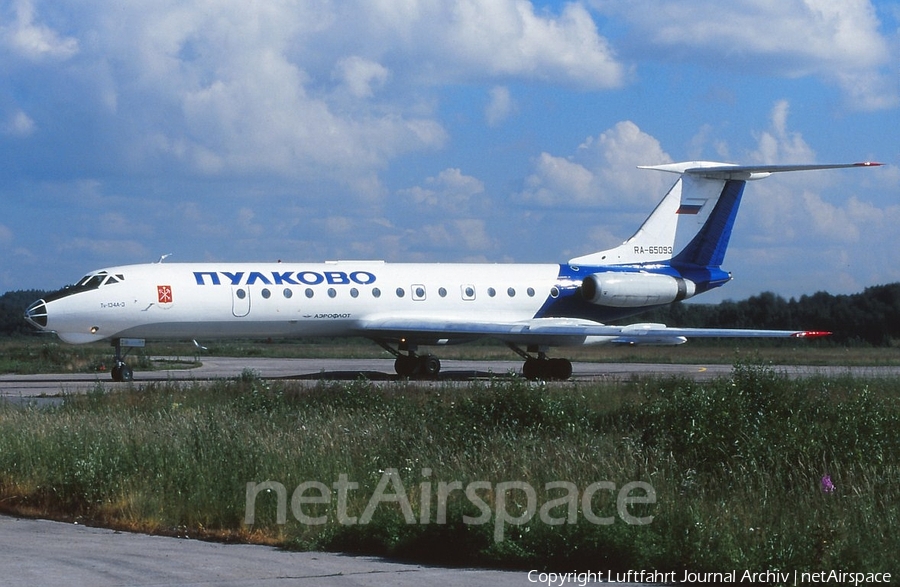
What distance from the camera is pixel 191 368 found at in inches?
1475

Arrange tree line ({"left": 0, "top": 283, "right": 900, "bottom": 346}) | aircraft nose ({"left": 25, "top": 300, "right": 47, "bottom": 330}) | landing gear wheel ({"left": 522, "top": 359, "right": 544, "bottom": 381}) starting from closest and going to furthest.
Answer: aircraft nose ({"left": 25, "top": 300, "right": 47, "bottom": 330}) < landing gear wheel ({"left": 522, "top": 359, "right": 544, "bottom": 381}) < tree line ({"left": 0, "top": 283, "right": 900, "bottom": 346})

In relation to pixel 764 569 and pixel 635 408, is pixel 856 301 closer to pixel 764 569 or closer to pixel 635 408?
pixel 635 408

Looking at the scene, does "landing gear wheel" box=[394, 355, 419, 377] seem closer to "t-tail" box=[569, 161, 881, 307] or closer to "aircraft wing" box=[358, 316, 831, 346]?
"aircraft wing" box=[358, 316, 831, 346]

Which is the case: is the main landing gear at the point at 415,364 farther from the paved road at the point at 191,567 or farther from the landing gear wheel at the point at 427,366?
the paved road at the point at 191,567

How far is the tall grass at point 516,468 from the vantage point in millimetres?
8555

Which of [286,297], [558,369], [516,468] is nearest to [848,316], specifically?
[558,369]

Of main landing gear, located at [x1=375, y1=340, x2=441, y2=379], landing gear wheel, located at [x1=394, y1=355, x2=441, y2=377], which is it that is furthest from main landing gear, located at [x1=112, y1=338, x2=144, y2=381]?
landing gear wheel, located at [x1=394, y1=355, x2=441, y2=377]

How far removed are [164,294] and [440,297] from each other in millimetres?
7084

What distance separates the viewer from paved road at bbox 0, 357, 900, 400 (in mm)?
26766

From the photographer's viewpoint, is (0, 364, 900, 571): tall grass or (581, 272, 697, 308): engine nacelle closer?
(0, 364, 900, 571): tall grass

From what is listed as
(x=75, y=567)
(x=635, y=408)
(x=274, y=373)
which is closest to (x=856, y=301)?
(x=274, y=373)

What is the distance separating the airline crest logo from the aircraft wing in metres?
4.82

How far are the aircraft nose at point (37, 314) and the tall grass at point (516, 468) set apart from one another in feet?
30.9

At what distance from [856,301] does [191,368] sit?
28039mm
